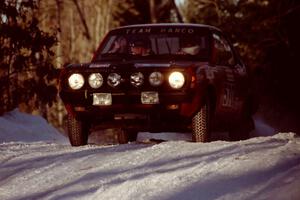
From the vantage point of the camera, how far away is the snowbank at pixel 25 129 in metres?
12.7

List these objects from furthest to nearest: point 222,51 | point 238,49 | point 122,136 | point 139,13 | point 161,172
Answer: point 139,13, point 238,49, point 122,136, point 222,51, point 161,172

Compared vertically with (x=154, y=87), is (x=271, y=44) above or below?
above

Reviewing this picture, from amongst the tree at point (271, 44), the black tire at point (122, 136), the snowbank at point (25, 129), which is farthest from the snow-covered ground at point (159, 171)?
the tree at point (271, 44)

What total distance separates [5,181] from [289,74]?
18172 mm

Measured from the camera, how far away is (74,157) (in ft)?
25.6

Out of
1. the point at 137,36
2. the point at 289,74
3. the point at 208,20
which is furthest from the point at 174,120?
the point at 208,20

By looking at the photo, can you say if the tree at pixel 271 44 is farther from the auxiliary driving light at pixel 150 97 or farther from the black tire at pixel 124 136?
the auxiliary driving light at pixel 150 97

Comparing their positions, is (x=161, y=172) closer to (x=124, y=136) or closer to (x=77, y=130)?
(x=77, y=130)

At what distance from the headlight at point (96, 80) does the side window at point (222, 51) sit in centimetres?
173

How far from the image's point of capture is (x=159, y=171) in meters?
6.52

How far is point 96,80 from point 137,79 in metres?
0.50

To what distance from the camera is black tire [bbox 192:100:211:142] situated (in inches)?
351

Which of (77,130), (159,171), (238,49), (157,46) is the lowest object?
(159,171)

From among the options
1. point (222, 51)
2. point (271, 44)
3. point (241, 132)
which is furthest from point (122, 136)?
point (271, 44)
